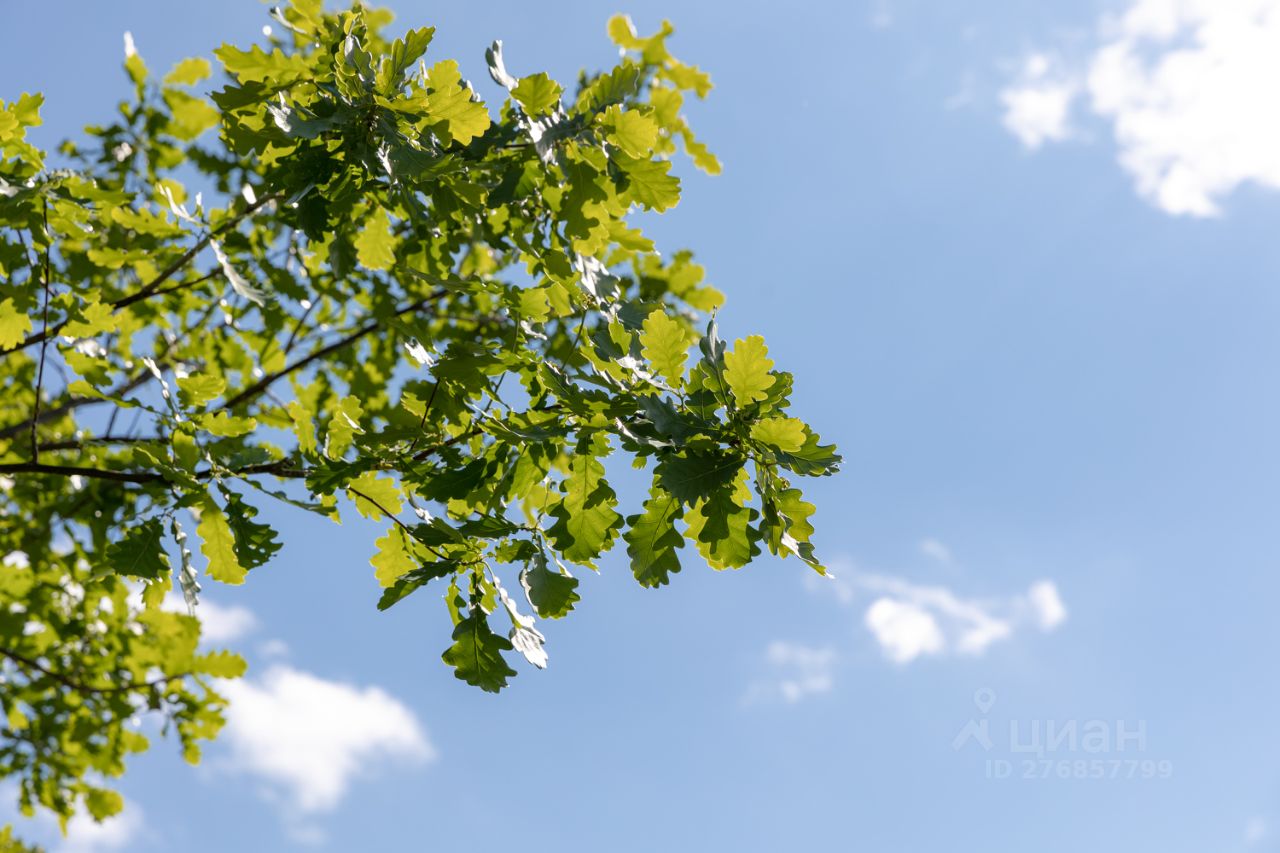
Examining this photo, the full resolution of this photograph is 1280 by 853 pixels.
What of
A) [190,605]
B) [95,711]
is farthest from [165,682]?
[190,605]

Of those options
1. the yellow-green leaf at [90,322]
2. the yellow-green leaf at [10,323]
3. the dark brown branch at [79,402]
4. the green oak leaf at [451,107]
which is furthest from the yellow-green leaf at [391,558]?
the dark brown branch at [79,402]

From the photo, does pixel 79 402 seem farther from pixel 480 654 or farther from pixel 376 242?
pixel 480 654

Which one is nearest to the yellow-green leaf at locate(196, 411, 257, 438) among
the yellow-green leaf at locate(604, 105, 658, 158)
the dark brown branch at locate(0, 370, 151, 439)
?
the yellow-green leaf at locate(604, 105, 658, 158)

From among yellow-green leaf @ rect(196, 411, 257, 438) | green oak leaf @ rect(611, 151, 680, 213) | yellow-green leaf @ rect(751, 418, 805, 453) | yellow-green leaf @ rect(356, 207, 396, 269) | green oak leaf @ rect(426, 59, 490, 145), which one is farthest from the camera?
yellow-green leaf @ rect(356, 207, 396, 269)

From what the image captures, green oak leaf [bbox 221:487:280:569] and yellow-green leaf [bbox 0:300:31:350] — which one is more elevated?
yellow-green leaf [bbox 0:300:31:350]

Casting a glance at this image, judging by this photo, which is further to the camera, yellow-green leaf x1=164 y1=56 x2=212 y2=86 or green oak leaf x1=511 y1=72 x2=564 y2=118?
yellow-green leaf x1=164 y1=56 x2=212 y2=86

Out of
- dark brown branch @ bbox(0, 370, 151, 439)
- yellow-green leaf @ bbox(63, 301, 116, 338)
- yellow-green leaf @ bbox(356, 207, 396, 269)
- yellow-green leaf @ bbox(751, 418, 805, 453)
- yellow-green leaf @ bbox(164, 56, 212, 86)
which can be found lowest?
yellow-green leaf @ bbox(751, 418, 805, 453)

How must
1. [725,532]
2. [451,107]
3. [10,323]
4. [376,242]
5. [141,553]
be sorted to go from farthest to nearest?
[376,242], [10,323], [141,553], [451,107], [725,532]

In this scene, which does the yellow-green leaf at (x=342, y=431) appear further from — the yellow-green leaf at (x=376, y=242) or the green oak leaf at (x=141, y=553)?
the yellow-green leaf at (x=376, y=242)

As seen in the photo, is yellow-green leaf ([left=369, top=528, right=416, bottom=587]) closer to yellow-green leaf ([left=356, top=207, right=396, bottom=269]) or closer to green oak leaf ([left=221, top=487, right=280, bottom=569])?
green oak leaf ([left=221, top=487, right=280, bottom=569])

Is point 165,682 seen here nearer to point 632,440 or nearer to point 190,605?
point 190,605

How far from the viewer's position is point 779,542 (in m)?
2.59

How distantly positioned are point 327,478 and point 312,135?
1.02 meters

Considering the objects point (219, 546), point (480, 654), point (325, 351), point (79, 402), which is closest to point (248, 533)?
point (219, 546)
